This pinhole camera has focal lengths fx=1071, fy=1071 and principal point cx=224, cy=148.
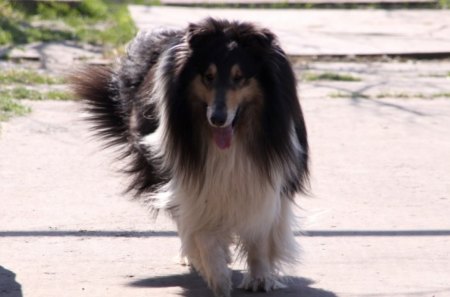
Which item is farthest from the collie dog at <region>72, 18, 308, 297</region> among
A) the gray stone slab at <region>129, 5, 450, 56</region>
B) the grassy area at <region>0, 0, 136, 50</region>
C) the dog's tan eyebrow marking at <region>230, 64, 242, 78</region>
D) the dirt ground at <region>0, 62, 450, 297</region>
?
the grassy area at <region>0, 0, 136, 50</region>

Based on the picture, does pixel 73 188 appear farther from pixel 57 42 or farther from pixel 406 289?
pixel 57 42

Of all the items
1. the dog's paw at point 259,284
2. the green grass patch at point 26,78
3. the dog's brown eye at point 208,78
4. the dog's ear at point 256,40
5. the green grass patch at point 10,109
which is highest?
the dog's ear at point 256,40

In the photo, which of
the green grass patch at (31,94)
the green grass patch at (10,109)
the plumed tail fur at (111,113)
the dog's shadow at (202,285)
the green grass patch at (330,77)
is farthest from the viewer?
the green grass patch at (330,77)

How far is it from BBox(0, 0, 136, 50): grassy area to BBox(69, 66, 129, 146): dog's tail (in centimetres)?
601

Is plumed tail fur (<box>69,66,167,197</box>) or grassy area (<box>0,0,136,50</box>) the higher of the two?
plumed tail fur (<box>69,66,167,197</box>)

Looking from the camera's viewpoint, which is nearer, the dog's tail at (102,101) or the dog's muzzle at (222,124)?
the dog's muzzle at (222,124)

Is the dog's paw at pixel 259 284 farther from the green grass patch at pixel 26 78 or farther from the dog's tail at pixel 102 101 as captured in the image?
the green grass patch at pixel 26 78

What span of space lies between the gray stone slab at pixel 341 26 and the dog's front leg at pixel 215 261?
6992 millimetres

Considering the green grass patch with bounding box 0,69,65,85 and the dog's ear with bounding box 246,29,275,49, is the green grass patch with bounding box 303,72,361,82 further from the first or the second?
the dog's ear with bounding box 246,29,275,49

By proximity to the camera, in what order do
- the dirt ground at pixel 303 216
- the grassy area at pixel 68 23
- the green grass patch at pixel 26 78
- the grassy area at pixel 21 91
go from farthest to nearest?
the grassy area at pixel 68 23
the green grass patch at pixel 26 78
the grassy area at pixel 21 91
the dirt ground at pixel 303 216

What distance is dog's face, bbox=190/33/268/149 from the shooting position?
4.94m

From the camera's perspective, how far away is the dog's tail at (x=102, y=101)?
6395 mm

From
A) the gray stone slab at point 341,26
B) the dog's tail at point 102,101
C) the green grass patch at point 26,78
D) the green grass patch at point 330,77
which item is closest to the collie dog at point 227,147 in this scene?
the dog's tail at point 102,101

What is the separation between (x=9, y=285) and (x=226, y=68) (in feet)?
4.97
